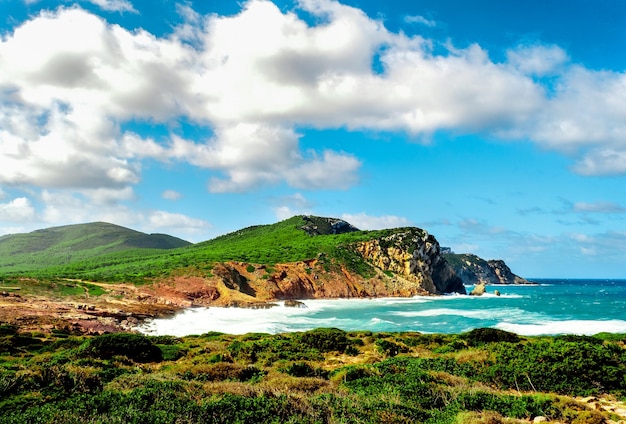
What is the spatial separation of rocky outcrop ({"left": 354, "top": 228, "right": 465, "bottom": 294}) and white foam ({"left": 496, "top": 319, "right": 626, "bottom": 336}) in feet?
194

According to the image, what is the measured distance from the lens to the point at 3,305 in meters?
38.9

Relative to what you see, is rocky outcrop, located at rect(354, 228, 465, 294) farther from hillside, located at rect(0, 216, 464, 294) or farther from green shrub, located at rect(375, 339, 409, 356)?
green shrub, located at rect(375, 339, 409, 356)

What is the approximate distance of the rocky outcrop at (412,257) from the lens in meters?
108

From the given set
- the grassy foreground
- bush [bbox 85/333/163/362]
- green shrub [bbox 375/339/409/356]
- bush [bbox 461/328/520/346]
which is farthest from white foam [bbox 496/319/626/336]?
bush [bbox 85/333/163/362]

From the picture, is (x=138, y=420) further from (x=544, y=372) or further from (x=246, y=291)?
(x=246, y=291)

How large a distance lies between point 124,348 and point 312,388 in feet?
44.0

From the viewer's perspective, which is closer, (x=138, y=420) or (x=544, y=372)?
(x=138, y=420)

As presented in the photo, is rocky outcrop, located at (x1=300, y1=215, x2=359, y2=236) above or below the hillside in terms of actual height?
above

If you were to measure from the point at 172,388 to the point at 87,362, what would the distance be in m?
7.85

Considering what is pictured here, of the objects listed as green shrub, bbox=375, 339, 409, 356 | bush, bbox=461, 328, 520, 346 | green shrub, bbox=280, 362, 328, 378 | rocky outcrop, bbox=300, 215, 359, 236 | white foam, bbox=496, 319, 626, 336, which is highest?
rocky outcrop, bbox=300, 215, 359, 236

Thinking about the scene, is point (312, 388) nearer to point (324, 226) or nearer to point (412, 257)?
point (412, 257)

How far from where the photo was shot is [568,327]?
43.1 metres

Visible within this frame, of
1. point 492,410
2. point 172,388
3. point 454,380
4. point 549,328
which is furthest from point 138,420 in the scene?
point 549,328

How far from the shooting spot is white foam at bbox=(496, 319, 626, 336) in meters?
40.2
